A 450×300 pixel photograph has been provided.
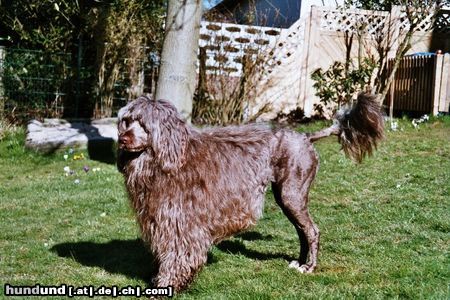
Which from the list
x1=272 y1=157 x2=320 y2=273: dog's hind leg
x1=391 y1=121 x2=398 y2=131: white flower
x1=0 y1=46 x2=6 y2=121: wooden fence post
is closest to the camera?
x1=272 y1=157 x2=320 y2=273: dog's hind leg

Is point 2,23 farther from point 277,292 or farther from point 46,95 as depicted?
point 277,292

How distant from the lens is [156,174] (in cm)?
422

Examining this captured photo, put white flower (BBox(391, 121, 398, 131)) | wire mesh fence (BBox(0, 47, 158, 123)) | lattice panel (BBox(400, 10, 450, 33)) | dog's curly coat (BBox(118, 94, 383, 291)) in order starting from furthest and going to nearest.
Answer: lattice panel (BBox(400, 10, 450, 33)) < wire mesh fence (BBox(0, 47, 158, 123)) < white flower (BBox(391, 121, 398, 131)) < dog's curly coat (BBox(118, 94, 383, 291))

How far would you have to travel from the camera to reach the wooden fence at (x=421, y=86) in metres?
12.1

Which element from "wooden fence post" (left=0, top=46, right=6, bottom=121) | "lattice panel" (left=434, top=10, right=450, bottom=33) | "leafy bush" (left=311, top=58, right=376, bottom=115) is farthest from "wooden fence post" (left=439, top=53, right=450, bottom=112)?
"wooden fence post" (left=0, top=46, right=6, bottom=121)

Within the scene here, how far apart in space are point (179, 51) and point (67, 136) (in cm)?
Answer: 410

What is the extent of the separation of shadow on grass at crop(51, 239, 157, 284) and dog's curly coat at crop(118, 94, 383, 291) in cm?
54

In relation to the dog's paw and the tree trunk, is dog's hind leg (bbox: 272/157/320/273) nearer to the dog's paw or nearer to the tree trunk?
the dog's paw

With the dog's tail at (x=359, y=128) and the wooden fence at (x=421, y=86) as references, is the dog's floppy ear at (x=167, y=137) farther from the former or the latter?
the wooden fence at (x=421, y=86)

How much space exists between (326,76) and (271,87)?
1.19 metres

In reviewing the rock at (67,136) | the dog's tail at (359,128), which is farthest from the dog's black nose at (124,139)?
the rock at (67,136)

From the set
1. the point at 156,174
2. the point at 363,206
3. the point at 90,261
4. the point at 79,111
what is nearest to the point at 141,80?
the point at 79,111

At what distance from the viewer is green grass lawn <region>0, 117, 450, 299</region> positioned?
4547mm

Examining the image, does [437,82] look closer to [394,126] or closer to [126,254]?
[394,126]
